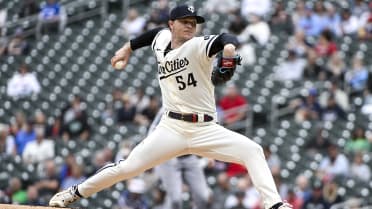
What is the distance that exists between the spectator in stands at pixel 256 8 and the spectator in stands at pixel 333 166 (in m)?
4.40

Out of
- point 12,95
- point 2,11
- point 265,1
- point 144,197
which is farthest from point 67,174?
point 2,11

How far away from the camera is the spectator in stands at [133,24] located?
66.0ft

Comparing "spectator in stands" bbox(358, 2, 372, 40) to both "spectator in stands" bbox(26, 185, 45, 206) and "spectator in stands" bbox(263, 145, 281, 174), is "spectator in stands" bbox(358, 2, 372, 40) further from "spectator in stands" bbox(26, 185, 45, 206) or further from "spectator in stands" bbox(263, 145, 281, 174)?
"spectator in stands" bbox(26, 185, 45, 206)

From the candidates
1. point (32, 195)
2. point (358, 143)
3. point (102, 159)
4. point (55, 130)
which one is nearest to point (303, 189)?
point (358, 143)

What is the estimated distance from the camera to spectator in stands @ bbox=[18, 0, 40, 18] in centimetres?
2156

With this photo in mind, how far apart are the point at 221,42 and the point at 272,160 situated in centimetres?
773

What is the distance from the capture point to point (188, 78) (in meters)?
8.23

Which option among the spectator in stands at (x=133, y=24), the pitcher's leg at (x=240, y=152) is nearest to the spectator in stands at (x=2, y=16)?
the spectator in stands at (x=133, y=24)

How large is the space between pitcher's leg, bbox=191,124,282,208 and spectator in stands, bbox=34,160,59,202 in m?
7.12

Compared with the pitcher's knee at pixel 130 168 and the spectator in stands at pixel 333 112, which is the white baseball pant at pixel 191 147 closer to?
the pitcher's knee at pixel 130 168

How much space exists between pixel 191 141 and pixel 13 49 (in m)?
13.0

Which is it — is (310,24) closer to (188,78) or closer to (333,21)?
(333,21)

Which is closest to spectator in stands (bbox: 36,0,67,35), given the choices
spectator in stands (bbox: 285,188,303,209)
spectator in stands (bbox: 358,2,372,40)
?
spectator in stands (bbox: 358,2,372,40)

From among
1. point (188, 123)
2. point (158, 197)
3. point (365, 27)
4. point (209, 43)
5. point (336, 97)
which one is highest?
point (209, 43)
